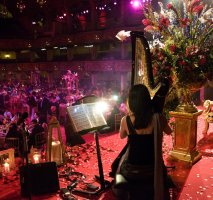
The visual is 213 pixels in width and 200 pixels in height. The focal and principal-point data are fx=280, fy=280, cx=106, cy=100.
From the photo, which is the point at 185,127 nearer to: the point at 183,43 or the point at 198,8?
the point at 183,43

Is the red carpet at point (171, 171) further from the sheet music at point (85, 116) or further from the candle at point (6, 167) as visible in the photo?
the sheet music at point (85, 116)

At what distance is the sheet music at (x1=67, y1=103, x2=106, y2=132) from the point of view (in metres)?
4.81

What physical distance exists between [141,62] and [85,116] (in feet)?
4.47

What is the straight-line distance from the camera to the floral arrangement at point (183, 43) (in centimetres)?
549

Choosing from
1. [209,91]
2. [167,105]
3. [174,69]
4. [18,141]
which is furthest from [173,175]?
[209,91]

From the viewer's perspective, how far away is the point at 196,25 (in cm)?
561

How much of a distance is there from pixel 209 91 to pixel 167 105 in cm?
1040

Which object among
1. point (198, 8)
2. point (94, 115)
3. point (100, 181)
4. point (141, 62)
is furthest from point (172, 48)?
point (100, 181)

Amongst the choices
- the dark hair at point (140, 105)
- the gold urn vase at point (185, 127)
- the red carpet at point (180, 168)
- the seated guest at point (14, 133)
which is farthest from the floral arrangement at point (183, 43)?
the seated guest at point (14, 133)

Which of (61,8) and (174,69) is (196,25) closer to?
(174,69)

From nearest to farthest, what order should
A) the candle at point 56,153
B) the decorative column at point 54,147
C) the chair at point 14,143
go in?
1. the decorative column at point 54,147
2. the candle at point 56,153
3. the chair at point 14,143

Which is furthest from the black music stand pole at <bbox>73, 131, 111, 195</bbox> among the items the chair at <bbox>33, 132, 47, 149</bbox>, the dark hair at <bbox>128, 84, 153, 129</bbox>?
the chair at <bbox>33, 132, 47, 149</bbox>

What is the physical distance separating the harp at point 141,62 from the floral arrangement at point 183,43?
118 centimetres

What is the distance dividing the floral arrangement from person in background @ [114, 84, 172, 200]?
2.19 metres
